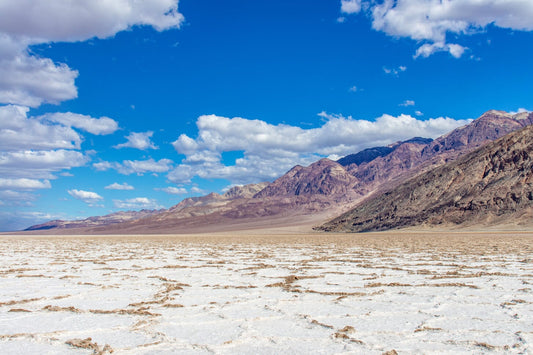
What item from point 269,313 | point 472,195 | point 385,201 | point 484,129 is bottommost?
point 269,313

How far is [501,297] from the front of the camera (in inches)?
261

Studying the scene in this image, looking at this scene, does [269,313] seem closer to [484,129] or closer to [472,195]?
[472,195]

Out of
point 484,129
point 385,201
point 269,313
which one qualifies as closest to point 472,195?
point 385,201

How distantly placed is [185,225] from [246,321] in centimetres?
14477

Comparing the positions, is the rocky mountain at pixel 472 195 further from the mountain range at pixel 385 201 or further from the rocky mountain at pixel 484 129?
the rocky mountain at pixel 484 129

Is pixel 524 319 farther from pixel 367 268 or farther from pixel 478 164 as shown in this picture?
pixel 478 164

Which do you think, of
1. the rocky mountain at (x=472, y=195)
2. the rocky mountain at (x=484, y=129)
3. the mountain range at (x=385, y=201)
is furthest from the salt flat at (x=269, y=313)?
the rocky mountain at (x=484, y=129)

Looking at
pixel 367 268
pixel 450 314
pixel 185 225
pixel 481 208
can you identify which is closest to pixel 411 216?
pixel 481 208

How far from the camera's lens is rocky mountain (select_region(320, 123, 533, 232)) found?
58.7 m

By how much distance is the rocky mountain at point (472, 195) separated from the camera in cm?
5872

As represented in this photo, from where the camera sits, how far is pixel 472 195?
213 feet

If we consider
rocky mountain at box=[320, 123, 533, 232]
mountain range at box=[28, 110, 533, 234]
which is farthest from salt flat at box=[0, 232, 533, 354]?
mountain range at box=[28, 110, 533, 234]

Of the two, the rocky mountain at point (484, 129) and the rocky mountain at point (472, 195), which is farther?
the rocky mountain at point (484, 129)

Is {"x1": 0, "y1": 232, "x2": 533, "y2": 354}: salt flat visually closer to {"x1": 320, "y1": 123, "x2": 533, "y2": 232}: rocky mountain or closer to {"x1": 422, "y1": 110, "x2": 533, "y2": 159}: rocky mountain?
{"x1": 320, "y1": 123, "x2": 533, "y2": 232}: rocky mountain
